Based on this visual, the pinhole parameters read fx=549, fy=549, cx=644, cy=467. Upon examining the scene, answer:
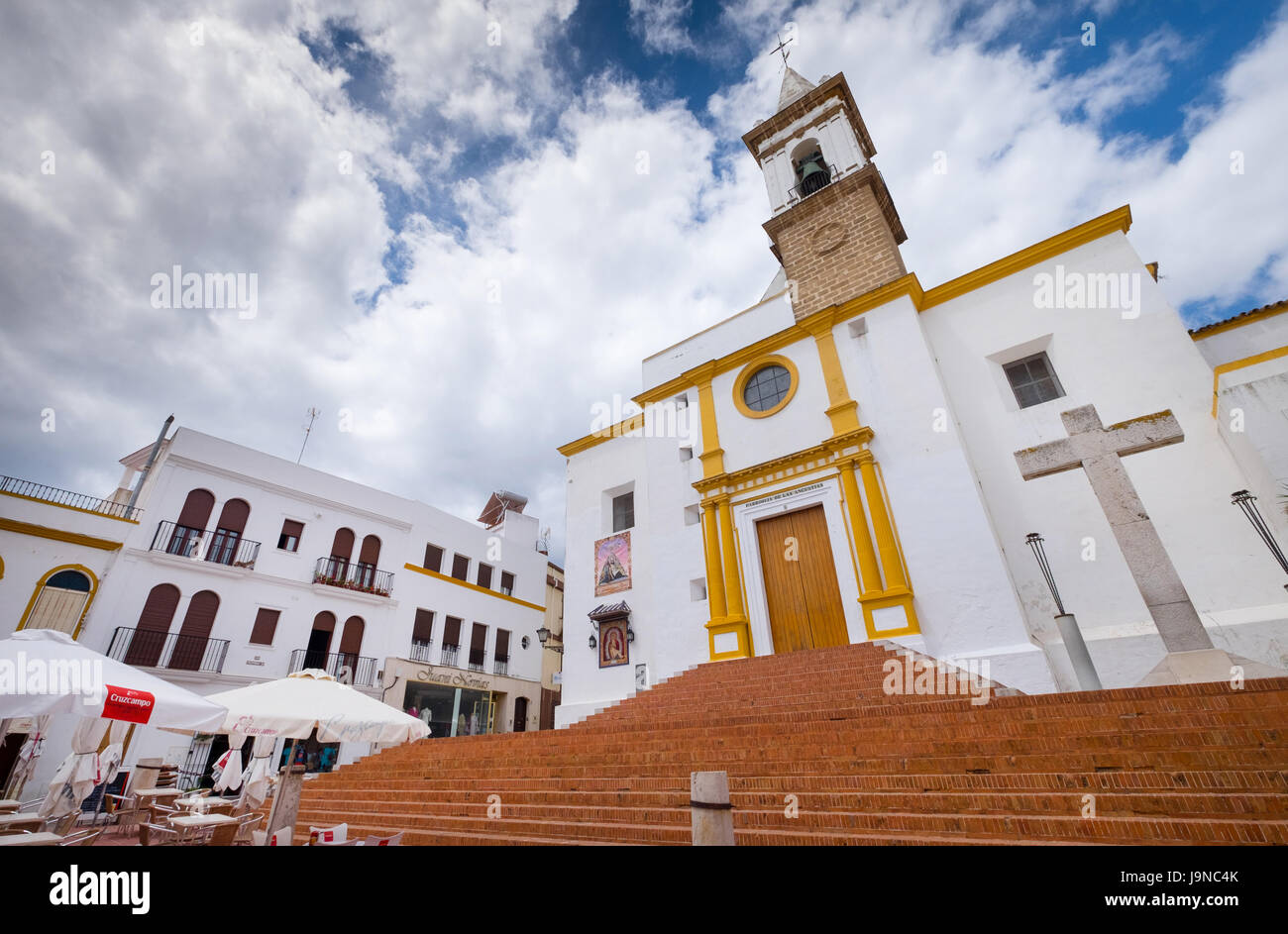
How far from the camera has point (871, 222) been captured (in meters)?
13.1

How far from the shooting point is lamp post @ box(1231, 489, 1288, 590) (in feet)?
23.0

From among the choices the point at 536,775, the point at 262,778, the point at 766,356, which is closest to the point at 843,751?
the point at 536,775

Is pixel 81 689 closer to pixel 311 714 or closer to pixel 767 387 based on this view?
pixel 311 714

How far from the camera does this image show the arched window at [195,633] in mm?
14406

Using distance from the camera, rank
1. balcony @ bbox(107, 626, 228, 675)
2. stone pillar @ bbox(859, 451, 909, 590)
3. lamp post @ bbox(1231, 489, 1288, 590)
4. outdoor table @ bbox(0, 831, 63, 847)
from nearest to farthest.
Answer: outdoor table @ bbox(0, 831, 63, 847) → lamp post @ bbox(1231, 489, 1288, 590) → stone pillar @ bbox(859, 451, 909, 590) → balcony @ bbox(107, 626, 228, 675)

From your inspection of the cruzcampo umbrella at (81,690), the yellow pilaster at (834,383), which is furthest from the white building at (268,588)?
the yellow pilaster at (834,383)

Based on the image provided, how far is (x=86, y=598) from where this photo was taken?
13297mm

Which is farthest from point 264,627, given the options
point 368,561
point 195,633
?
point 368,561

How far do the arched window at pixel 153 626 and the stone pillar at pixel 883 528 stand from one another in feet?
57.3

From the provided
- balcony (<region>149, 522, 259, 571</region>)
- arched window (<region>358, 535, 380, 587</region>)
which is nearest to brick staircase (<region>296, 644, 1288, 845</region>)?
balcony (<region>149, 522, 259, 571</region>)

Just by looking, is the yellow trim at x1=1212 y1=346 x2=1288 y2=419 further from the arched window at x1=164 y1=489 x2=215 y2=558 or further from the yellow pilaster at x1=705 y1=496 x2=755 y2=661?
the arched window at x1=164 y1=489 x2=215 y2=558

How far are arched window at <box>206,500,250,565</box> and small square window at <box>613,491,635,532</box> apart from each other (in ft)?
38.0

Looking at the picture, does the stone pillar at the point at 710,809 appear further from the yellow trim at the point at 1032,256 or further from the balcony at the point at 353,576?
the balcony at the point at 353,576
